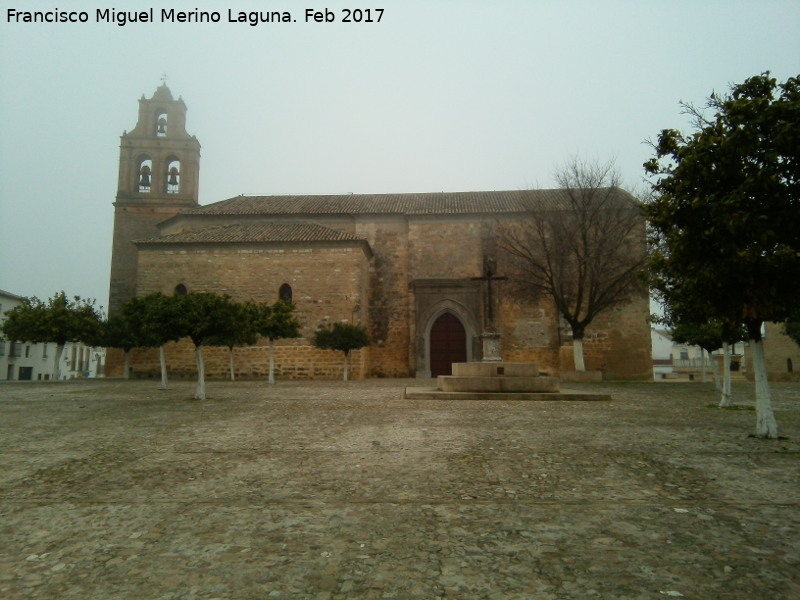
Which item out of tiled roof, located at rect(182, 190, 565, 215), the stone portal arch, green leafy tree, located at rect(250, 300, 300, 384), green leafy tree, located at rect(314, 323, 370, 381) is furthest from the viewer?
tiled roof, located at rect(182, 190, 565, 215)

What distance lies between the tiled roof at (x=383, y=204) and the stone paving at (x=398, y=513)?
18.5 meters

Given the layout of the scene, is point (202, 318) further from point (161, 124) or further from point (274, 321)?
point (161, 124)

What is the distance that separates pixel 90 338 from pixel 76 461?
1846 cm

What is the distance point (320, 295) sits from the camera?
2175 cm

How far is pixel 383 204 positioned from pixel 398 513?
76.5 feet

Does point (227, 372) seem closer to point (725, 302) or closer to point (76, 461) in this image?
point (76, 461)

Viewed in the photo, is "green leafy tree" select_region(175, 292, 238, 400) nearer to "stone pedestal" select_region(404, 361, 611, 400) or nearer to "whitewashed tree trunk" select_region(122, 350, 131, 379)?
"stone pedestal" select_region(404, 361, 611, 400)

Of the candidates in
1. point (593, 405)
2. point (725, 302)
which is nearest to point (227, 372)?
point (593, 405)

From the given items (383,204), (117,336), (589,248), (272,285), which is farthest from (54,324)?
(589,248)

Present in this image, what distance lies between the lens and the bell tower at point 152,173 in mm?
26469

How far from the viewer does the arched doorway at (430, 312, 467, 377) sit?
76.4 feet

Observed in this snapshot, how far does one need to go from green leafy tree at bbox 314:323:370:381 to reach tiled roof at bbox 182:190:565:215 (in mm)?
7256

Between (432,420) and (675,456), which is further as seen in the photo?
(432,420)

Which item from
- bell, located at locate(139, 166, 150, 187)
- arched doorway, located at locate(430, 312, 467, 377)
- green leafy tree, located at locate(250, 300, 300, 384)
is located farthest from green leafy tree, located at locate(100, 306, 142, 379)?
arched doorway, located at locate(430, 312, 467, 377)
